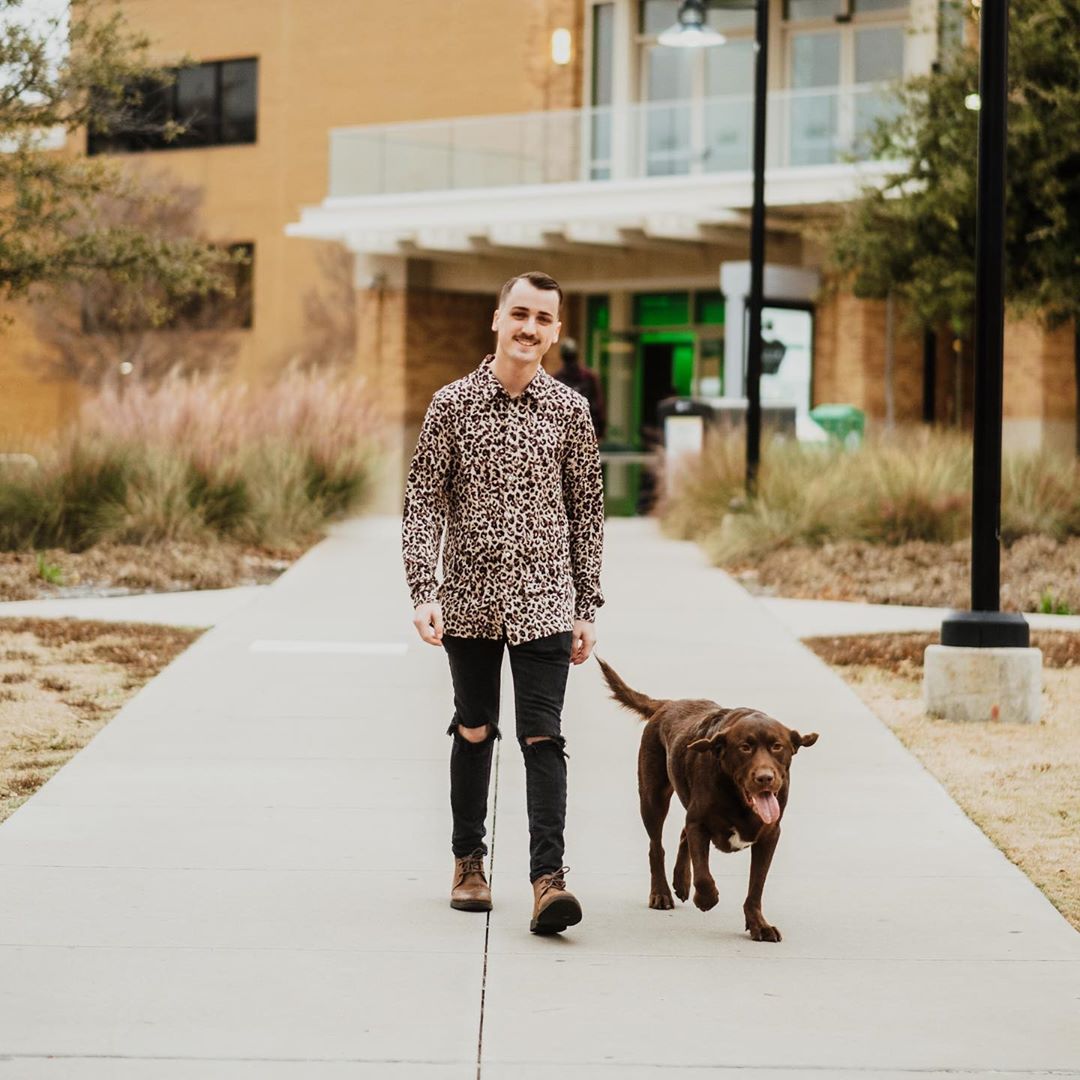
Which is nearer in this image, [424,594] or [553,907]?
[553,907]

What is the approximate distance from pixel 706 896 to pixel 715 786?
0.36 metres

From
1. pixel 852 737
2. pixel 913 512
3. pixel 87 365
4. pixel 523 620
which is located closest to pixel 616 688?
pixel 523 620

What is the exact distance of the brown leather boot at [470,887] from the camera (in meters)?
6.08

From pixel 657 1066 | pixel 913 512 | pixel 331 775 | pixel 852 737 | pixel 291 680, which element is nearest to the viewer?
pixel 657 1066

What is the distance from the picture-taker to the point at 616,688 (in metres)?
6.43

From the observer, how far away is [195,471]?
18375mm

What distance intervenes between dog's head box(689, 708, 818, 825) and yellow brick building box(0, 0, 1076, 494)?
22.1m

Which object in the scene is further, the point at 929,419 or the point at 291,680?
the point at 929,419

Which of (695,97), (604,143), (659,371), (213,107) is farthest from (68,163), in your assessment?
(213,107)

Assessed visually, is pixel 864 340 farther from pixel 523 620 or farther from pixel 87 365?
pixel 523 620

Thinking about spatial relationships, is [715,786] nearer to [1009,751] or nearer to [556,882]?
[556,882]

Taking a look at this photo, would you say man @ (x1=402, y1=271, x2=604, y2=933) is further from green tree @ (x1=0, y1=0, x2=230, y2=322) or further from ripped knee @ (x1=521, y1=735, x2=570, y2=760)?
green tree @ (x1=0, y1=0, x2=230, y2=322)

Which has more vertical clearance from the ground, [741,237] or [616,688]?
[741,237]

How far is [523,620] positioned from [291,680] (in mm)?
5068
